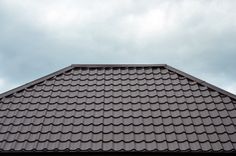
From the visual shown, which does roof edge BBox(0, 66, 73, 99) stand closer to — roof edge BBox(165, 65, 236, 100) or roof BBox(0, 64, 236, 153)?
roof BBox(0, 64, 236, 153)

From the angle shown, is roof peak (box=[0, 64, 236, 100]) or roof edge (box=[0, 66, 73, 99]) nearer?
roof peak (box=[0, 64, 236, 100])

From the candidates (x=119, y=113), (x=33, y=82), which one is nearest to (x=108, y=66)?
(x=33, y=82)

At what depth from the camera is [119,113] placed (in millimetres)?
7195

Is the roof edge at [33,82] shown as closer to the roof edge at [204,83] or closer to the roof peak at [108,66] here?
the roof peak at [108,66]

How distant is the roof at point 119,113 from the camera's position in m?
6.22

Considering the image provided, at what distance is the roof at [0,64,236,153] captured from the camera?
6.22m

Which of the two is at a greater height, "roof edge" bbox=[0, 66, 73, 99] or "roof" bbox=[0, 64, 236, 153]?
"roof" bbox=[0, 64, 236, 153]

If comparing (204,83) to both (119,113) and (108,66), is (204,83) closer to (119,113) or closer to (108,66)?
(119,113)

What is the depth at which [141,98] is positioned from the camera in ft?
25.6

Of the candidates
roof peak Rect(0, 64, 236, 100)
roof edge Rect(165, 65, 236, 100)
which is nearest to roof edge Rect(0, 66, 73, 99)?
roof peak Rect(0, 64, 236, 100)

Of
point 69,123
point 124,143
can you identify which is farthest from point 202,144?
point 69,123

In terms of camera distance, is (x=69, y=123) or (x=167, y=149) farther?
(x=69, y=123)

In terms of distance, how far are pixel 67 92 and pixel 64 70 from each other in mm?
1418
